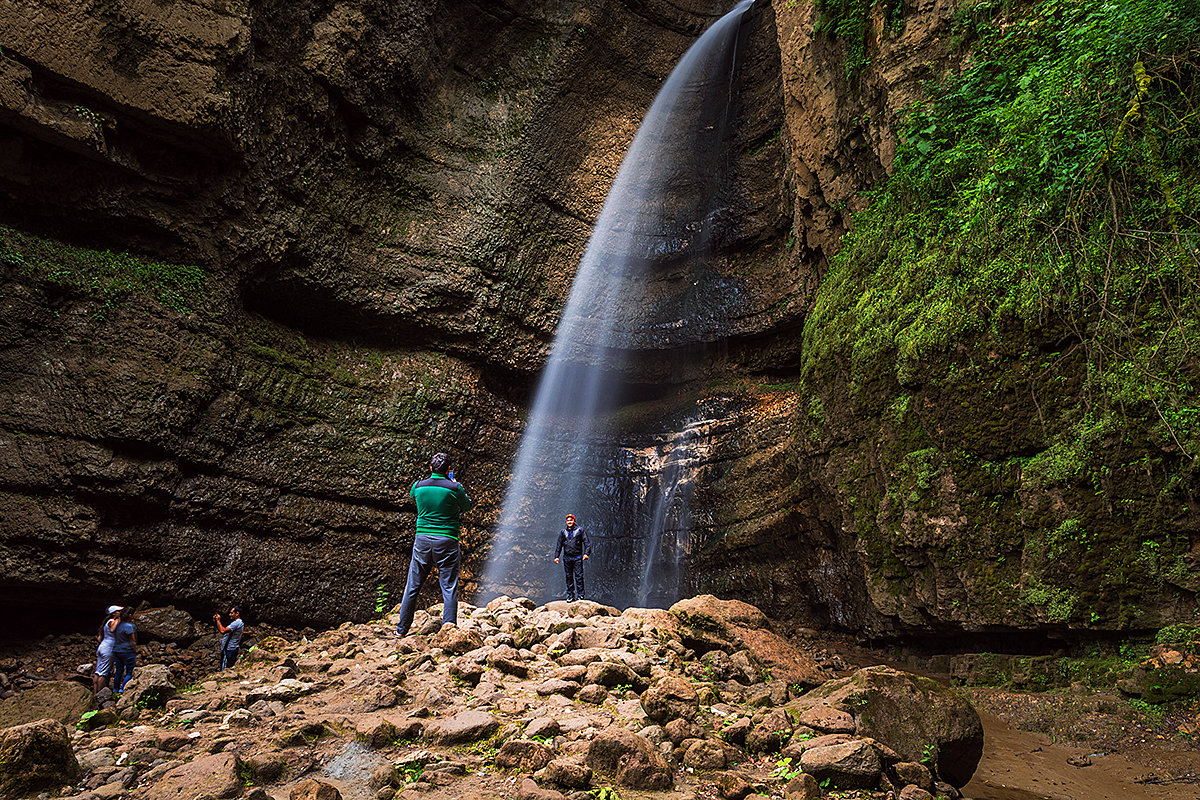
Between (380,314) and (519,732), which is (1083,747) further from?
(380,314)

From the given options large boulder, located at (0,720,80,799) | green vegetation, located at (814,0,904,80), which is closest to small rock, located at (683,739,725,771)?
large boulder, located at (0,720,80,799)

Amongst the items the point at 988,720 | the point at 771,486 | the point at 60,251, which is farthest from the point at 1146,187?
the point at 60,251

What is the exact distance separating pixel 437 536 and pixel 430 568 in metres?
0.32

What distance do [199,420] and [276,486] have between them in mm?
1467

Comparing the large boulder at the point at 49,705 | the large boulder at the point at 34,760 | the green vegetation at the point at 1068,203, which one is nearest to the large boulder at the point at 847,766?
the green vegetation at the point at 1068,203

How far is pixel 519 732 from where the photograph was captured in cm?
358

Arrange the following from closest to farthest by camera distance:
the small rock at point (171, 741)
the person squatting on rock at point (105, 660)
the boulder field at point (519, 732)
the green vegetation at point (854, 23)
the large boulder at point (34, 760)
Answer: the large boulder at point (34, 760)
the boulder field at point (519, 732)
the small rock at point (171, 741)
the person squatting on rock at point (105, 660)
the green vegetation at point (854, 23)

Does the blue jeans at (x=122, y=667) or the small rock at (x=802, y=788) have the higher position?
the small rock at (x=802, y=788)

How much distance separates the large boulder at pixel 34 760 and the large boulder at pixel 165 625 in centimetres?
562

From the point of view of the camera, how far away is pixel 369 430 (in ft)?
35.9

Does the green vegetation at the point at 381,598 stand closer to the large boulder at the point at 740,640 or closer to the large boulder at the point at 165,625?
the large boulder at the point at 165,625

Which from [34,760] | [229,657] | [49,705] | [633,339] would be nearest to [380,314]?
[633,339]

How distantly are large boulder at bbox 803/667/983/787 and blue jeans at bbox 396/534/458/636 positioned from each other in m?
3.33

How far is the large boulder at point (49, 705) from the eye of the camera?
513 centimetres
